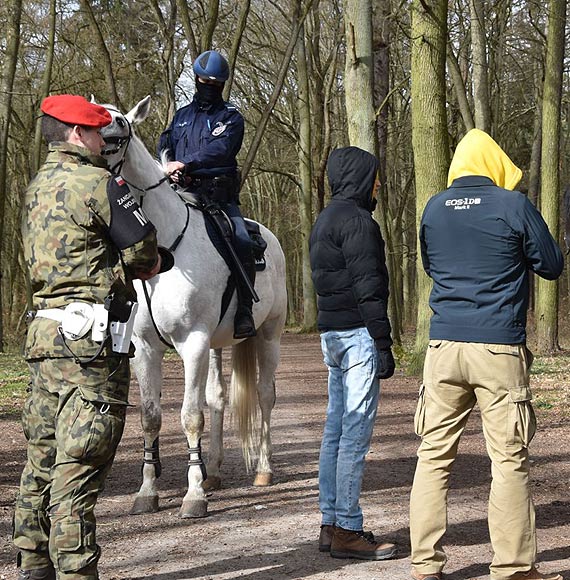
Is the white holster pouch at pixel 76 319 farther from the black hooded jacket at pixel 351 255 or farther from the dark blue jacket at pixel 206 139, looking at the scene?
the dark blue jacket at pixel 206 139

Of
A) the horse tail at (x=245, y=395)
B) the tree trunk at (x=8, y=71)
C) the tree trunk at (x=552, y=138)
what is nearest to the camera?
the horse tail at (x=245, y=395)

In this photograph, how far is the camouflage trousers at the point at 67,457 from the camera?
15.1 feet

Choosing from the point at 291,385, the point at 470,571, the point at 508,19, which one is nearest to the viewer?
the point at 470,571

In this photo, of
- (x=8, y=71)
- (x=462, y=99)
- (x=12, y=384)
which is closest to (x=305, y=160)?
(x=462, y=99)

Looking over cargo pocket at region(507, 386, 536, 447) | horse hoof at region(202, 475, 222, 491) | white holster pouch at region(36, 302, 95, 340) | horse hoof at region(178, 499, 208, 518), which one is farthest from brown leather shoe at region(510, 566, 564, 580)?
horse hoof at region(202, 475, 222, 491)

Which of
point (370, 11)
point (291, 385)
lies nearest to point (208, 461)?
point (291, 385)

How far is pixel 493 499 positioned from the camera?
5.24m

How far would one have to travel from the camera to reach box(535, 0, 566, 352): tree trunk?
19344mm

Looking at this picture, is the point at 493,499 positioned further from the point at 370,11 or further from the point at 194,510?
the point at 370,11

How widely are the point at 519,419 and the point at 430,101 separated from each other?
1018 centimetres

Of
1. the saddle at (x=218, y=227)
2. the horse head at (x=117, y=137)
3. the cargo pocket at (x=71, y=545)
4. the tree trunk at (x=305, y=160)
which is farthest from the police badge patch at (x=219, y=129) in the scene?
the tree trunk at (x=305, y=160)

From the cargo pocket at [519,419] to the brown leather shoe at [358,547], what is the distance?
1.20 metres

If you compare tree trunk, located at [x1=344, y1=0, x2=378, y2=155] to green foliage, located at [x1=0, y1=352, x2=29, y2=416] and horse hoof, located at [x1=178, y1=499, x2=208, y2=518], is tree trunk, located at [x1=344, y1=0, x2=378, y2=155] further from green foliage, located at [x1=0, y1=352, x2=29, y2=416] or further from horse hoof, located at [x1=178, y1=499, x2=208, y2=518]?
horse hoof, located at [x1=178, y1=499, x2=208, y2=518]

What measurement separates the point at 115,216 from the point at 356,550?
2526 mm
